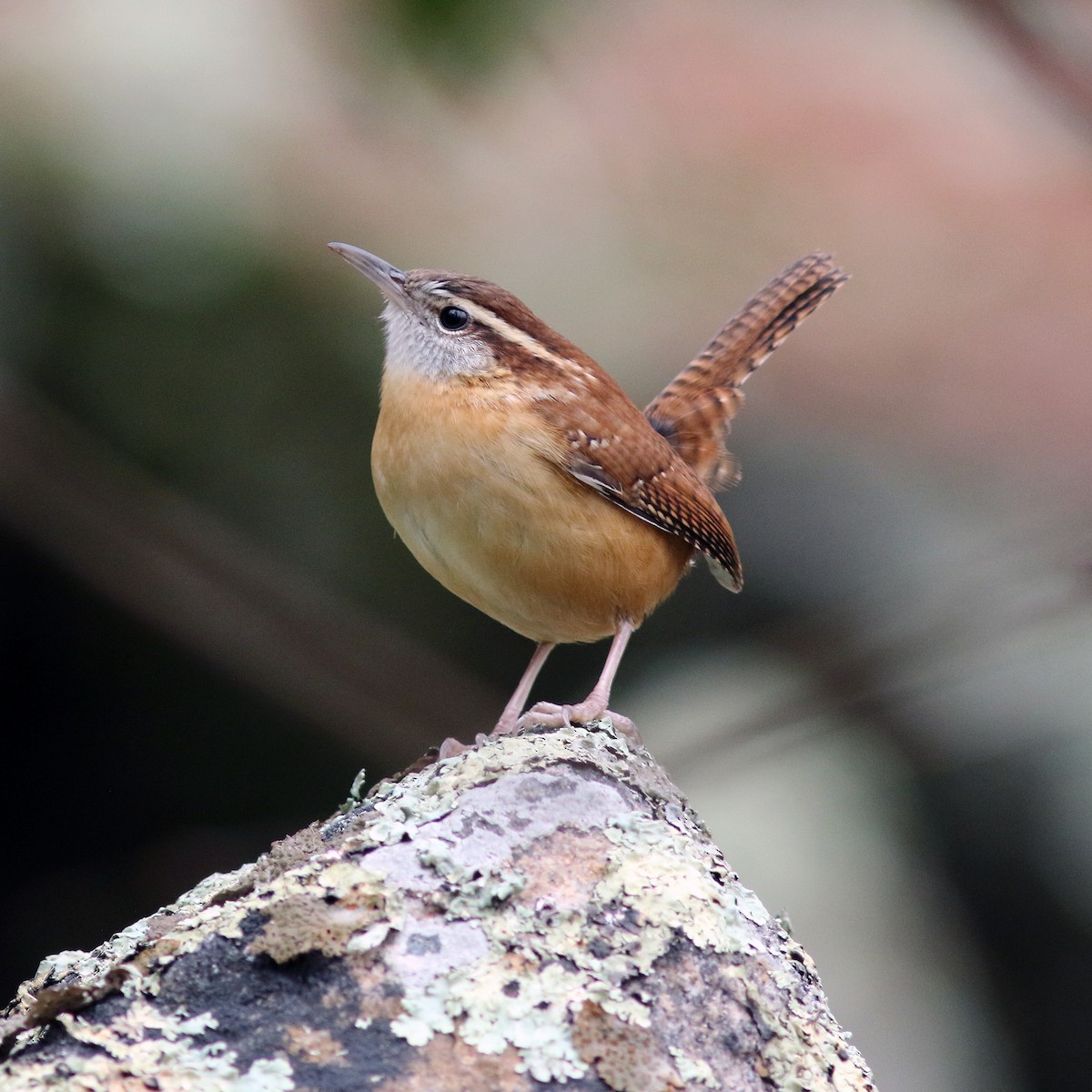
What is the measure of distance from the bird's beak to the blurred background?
869 millimetres

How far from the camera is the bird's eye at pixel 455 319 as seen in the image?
11.0 feet

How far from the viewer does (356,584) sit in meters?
5.29

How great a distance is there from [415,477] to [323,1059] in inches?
59.4

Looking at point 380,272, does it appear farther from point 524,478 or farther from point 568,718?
point 568,718

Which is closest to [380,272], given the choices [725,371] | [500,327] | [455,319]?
[455,319]

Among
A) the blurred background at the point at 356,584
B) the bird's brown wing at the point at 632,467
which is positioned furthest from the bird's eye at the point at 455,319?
the blurred background at the point at 356,584

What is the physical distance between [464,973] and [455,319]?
1880 mm

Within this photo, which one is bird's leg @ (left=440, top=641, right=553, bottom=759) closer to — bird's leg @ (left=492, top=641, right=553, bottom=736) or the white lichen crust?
bird's leg @ (left=492, top=641, right=553, bottom=736)

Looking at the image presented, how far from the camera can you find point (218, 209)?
15.7 ft

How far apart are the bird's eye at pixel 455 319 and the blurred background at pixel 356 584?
3.66 feet

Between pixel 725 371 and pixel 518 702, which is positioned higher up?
pixel 725 371

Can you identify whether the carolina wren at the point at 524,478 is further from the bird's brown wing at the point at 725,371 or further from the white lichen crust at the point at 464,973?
the white lichen crust at the point at 464,973

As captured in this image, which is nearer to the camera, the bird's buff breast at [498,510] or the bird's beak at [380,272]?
the bird's buff breast at [498,510]

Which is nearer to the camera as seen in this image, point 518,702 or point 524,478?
point 524,478
